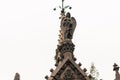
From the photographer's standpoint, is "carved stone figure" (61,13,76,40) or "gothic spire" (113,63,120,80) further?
"carved stone figure" (61,13,76,40)

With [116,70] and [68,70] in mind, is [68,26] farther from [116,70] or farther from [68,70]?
[116,70]

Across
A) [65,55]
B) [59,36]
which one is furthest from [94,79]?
[65,55]

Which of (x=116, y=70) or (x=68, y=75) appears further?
(x=68, y=75)

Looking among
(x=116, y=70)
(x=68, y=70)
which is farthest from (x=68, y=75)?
(x=116, y=70)

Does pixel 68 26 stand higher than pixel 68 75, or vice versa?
pixel 68 26

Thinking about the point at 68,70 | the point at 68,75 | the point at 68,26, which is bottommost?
the point at 68,75

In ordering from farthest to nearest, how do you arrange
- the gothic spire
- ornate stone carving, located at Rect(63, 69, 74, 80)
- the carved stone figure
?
the carved stone figure
ornate stone carving, located at Rect(63, 69, 74, 80)
the gothic spire

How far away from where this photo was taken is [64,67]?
67.9ft

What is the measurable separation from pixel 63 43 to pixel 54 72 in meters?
2.07

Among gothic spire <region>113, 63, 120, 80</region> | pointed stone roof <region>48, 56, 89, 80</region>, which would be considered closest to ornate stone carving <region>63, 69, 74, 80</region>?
pointed stone roof <region>48, 56, 89, 80</region>

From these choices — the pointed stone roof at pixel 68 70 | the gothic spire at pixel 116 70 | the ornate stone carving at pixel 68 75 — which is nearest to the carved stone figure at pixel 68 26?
the pointed stone roof at pixel 68 70

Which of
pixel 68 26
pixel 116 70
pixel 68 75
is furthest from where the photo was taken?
pixel 68 26

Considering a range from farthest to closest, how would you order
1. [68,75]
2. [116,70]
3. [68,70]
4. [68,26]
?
[68,26], [68,70], [68,75], [116,70]

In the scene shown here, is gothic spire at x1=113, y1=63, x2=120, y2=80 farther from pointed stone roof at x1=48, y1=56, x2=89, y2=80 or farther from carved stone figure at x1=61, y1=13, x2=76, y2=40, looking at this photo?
carved stone figure at x1=61, y1=13, x2=76, y2=40
